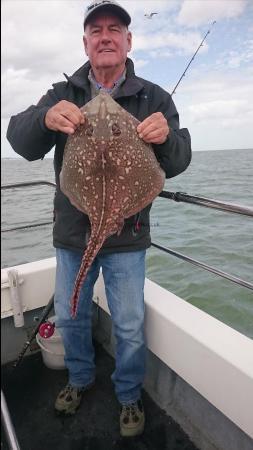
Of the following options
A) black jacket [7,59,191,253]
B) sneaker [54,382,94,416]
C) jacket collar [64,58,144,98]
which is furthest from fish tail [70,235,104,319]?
sneaker [54,382,94,416]

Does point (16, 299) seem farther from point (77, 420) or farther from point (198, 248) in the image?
point (198, 248)

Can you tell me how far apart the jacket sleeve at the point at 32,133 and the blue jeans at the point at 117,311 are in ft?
2.25

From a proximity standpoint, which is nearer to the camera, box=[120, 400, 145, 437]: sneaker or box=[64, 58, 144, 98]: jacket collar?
box=[64, 58, 144, 98]: jacket collar

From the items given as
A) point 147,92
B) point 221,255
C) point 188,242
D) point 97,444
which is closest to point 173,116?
point 147,92

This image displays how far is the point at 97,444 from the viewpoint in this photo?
2.52 meters

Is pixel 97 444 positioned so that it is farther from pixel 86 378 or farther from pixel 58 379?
pixel 58 379

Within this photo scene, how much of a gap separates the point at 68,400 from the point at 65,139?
73.1 inches

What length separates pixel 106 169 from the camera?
185 cm

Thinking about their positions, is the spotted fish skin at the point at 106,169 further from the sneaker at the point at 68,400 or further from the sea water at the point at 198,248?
the sea water at the point at 198,248

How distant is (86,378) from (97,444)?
478 millimetres

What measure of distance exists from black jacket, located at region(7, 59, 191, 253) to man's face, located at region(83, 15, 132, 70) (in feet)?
0.41

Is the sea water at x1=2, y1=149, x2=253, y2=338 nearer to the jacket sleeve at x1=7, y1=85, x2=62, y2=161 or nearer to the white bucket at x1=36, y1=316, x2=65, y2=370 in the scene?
the white bucket at x1=36, y1=316, x2=65, y2=370

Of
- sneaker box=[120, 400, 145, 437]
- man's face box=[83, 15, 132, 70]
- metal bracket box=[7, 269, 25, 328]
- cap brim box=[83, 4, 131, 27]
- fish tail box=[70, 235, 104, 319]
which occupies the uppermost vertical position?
cap brim box=[83, 4, 131, 27]

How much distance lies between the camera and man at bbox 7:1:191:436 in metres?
2.14
